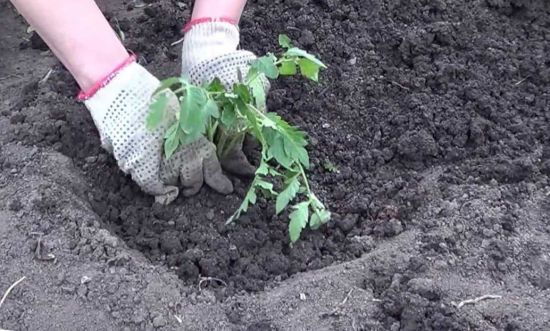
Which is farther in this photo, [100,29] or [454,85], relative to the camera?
[454,85]

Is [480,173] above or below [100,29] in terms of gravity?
below

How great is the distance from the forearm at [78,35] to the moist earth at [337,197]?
0.87 ft

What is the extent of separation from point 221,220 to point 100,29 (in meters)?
0.51

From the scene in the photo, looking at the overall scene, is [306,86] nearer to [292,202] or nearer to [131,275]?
[292,202]

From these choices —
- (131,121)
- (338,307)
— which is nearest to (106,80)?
(131,121)

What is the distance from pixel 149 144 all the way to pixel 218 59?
0.29m

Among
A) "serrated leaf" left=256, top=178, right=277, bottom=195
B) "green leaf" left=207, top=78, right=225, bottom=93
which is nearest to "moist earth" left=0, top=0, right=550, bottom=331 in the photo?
"serrated leaf" left=256, top=178, right=277, bottom=195

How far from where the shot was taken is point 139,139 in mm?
2160

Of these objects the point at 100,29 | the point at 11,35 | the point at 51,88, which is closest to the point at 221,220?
the point at 100,29

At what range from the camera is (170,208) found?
2.23m

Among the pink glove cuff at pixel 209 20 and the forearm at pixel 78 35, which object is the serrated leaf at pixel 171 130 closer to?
the forearm at pixel 78 35

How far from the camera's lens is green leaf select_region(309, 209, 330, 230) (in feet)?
7.01

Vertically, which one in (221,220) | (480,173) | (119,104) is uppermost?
(119,104)

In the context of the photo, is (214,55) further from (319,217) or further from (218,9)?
(319,217)
